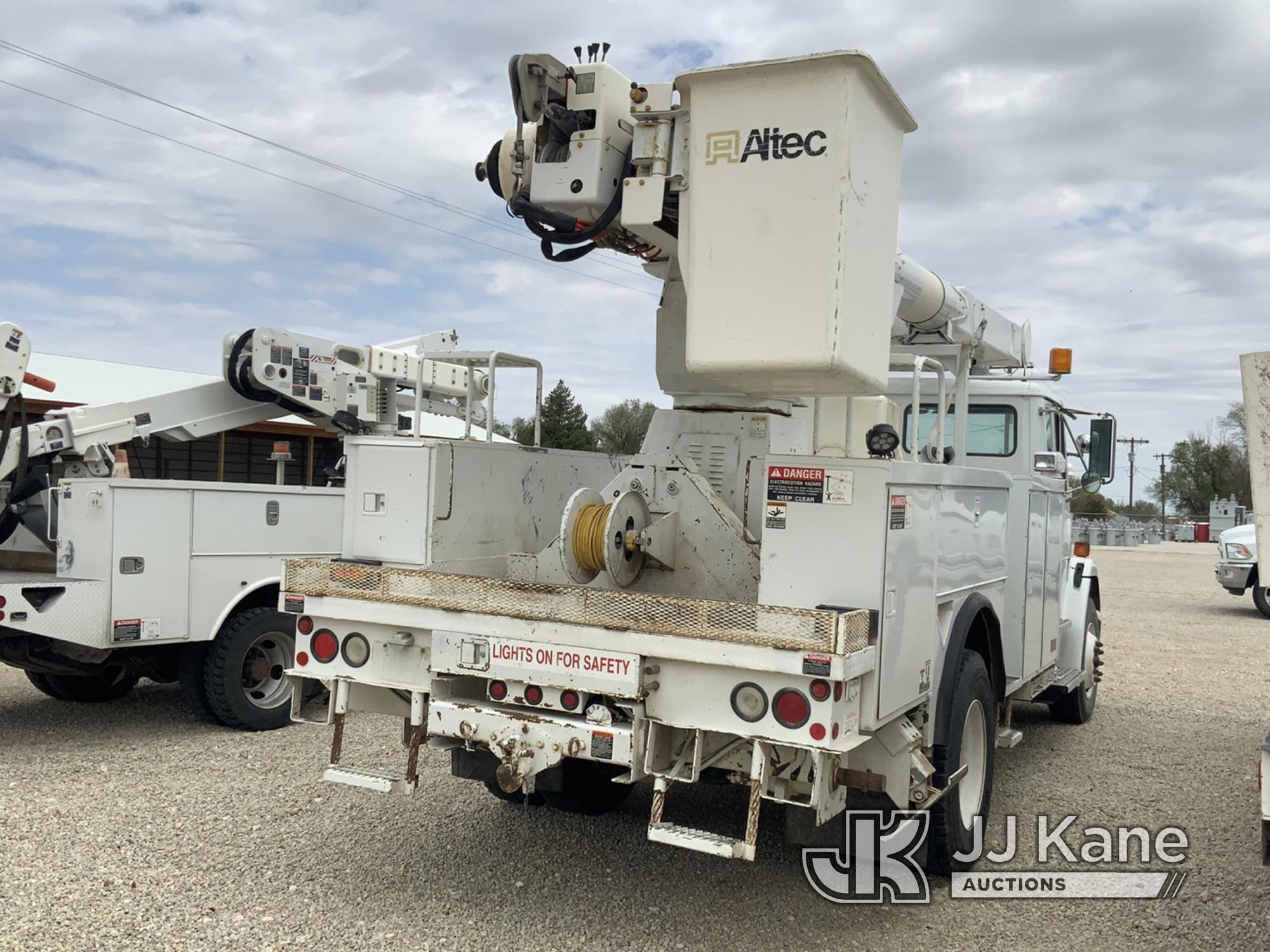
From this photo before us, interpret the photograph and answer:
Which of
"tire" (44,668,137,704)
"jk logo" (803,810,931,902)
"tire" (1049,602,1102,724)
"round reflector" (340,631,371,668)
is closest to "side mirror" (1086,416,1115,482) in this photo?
"tire" (1049,602,1102,724)

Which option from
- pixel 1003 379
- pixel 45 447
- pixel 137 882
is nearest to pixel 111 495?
pixel 45 447

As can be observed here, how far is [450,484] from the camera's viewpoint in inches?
195

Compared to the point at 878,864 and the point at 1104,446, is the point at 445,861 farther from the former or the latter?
the point at 1104,446

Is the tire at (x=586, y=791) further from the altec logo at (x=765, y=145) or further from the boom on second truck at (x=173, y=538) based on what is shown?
the altec logo at (x=765, y=145)

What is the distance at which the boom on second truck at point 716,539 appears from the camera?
12.4ft

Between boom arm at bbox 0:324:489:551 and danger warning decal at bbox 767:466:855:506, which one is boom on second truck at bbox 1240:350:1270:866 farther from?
boom arm at bbox 0:324:489:551

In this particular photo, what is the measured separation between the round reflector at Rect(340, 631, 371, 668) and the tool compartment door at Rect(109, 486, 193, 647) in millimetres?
3003

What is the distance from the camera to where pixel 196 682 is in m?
7.47

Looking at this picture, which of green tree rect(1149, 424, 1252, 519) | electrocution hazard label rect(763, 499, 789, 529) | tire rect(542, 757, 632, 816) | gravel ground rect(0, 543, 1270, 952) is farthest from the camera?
green tree rect(1149, 424, 1252, 519)

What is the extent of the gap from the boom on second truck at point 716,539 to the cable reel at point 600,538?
0.01 m

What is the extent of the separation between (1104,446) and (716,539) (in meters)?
3.48

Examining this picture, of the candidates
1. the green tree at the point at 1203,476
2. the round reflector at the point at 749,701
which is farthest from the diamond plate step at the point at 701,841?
the green tree at the point at 1203,476

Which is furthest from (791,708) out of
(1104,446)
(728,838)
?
(1104,446)

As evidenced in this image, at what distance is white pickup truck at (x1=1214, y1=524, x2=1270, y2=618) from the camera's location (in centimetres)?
1677
